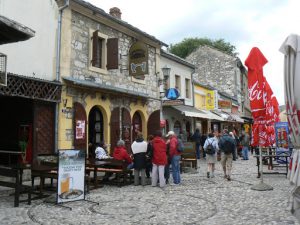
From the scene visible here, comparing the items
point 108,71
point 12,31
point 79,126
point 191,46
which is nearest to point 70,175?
point 12,31

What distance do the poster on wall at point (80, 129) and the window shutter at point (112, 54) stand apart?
2827 mm

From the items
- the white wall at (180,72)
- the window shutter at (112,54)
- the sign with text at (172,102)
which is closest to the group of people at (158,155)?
the window shutter at (112,54)

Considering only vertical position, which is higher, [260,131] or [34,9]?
[34,9]

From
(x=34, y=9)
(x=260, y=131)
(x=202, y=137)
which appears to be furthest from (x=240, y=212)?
(x=202, y=137)

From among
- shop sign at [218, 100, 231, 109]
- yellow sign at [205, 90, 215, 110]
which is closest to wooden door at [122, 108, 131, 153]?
yellow sign at [205, 90, 215, 110]

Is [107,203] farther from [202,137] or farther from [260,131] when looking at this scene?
[202,137]

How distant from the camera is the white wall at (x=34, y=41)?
35.6ft

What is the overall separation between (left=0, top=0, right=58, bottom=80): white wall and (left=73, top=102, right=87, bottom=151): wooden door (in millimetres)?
1544

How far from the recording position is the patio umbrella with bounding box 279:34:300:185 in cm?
359

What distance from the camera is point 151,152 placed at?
10.1m

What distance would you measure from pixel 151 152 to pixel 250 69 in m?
3.61

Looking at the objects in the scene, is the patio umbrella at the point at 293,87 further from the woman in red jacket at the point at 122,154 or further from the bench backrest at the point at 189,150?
the bench backrest at the point at 189,150

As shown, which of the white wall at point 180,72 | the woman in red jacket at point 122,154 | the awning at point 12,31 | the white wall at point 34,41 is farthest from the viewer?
the white wall at point 180,72

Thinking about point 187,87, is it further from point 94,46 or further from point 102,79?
point 94,46
